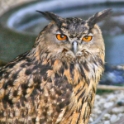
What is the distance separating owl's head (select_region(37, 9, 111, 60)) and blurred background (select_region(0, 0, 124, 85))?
1.87m

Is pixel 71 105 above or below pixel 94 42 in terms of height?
below

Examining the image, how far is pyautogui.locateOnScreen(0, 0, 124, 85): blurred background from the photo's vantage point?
527 centimetres

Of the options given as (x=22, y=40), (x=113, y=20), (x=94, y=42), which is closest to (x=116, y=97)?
(x=22, y=40)

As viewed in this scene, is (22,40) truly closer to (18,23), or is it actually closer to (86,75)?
(18,23)

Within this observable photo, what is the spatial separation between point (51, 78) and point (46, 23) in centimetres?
344

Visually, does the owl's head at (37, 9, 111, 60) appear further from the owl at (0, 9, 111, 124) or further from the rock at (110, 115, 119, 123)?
the rock at (110, 115, 119, 123)

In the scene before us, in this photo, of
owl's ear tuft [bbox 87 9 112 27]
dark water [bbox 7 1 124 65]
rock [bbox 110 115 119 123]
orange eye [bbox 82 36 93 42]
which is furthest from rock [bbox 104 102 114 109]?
orange eye [bbox 82 36 93 42]

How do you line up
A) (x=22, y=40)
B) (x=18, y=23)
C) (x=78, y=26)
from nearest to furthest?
(x=78, y=26)
(x=22, y=40)
(x=18, y=23)

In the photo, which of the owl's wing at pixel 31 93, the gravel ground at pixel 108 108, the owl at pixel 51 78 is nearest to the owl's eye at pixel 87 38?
the owl at pixel 51 78

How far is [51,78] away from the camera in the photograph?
3.35m

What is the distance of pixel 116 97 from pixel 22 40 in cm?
122

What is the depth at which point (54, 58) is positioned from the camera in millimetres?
3367

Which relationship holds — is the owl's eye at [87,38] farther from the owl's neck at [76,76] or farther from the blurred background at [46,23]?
the blurred background at [46,23]

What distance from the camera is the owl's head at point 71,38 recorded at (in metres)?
3.23
